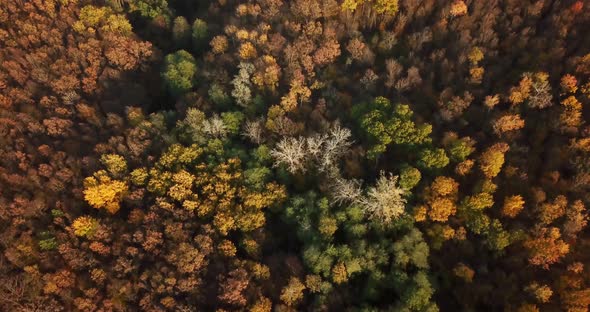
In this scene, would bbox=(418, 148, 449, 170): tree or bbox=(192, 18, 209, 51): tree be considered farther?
bbox=(192, 18, 209, 51): tree

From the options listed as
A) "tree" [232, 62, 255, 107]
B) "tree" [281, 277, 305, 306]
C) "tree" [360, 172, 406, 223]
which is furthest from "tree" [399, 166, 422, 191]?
"tree" [232, 62, 255, 107]

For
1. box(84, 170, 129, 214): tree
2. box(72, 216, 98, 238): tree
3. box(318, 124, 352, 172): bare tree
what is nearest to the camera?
box(72, 216, 98, 238): tree

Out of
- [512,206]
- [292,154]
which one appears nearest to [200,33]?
[292,154]

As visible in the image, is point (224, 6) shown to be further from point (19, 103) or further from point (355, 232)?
point (355, 232)

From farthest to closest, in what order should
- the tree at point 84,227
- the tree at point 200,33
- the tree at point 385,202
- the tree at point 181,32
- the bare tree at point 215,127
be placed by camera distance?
the tree at point 181,32
the tree at point 200,33
the bare tree at point 215,127
the tree at point 84,227
the tree at point 385,202

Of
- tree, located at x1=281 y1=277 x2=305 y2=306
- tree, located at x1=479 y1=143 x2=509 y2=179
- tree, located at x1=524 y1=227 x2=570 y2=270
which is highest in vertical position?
tree, located at x1=479 y1=143 x2=509 y2=179

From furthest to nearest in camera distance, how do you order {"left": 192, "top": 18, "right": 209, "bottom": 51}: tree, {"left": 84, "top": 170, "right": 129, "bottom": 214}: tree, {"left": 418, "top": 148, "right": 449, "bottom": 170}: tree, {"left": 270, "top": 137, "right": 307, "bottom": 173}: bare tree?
{"left": 192, "top": 18, "right": 209, "bottom": 51}: tree, {"left": 270, "top": 137, "right": 307, "bottom": 173}: bare tree, {"left": 84, "top": 170, "right": 129, "bottom": 214}: tree, {"left": 418, "top": 148, "right": 449, "bottom": 170}: tree

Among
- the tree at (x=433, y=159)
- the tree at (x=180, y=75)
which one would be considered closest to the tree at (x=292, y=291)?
the tree at (x=433, y=159)

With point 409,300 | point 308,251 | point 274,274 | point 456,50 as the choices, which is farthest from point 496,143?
point 274,274

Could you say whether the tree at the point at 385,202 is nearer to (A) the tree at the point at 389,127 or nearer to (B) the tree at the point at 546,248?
(A) the tree at the point at 389,127

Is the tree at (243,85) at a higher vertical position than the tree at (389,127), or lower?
higher

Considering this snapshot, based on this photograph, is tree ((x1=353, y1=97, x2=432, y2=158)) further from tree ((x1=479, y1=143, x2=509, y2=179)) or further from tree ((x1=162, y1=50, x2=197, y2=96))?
tree ((x1=162, y1=50, x2=197, y2=96))
